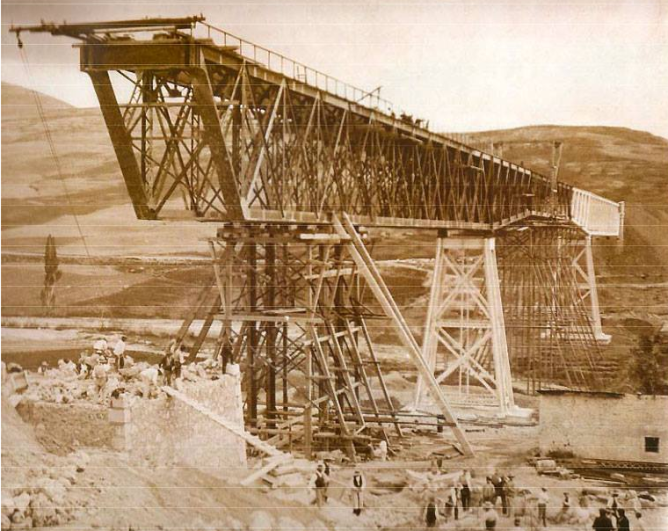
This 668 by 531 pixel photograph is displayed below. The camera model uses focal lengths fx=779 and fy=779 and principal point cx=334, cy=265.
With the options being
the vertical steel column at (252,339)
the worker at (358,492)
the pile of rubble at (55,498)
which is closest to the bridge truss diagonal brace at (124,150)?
the vertical steel column at (252,339)

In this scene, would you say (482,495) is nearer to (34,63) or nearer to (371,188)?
(371,188)

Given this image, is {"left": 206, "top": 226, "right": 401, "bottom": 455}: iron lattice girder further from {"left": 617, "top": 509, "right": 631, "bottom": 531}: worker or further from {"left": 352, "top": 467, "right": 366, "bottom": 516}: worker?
{"left": 617, "top": 509, "right": 631, "bottom": 531}: worker

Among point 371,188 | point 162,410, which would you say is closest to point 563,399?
point 371,188

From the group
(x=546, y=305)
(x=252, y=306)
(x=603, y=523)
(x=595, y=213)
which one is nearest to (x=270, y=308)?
(x=252, y=306)

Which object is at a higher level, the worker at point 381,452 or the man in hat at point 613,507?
the worker at point 381,452

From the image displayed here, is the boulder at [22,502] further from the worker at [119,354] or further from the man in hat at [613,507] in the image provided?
the man in hat at [613,507]

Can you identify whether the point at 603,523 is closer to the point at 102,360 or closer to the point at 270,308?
the point at 270,308
